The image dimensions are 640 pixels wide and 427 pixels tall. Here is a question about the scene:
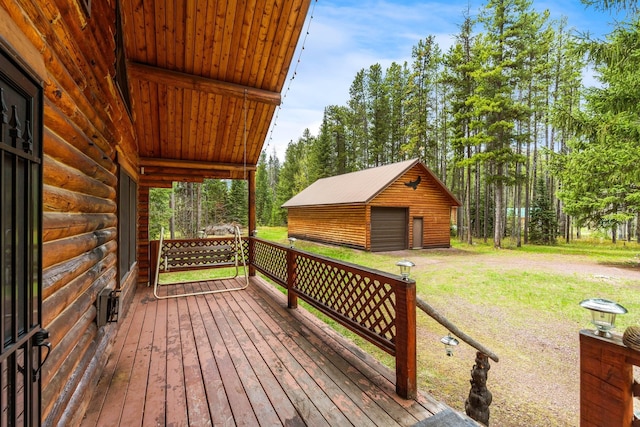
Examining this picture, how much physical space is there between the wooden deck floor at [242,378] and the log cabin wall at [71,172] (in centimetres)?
34

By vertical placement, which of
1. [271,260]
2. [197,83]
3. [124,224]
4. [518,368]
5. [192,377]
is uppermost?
[197,83]

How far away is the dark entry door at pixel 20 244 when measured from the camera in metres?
0.96

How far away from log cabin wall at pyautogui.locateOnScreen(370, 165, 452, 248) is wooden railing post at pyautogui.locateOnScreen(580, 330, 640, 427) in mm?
12064

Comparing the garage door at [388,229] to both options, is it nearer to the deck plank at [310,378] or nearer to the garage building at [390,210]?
the garage building at [390,210]

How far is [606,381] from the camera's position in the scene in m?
1.35

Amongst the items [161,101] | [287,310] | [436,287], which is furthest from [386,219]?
[161,101]

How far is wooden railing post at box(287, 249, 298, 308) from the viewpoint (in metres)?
4.39

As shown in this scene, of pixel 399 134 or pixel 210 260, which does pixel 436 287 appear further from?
pixel 399 134

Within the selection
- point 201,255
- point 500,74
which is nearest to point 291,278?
point 201,255

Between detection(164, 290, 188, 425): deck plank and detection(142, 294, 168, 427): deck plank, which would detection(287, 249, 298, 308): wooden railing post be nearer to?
detection(164, 290, 188, 425): deck plank

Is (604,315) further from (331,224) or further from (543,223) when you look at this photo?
(543,223)

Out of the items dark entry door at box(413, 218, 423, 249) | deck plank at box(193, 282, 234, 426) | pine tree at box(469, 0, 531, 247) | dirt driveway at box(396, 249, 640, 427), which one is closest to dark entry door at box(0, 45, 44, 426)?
deck plank at box(193, 282, 234, 426)

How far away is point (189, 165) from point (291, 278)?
11.8ft

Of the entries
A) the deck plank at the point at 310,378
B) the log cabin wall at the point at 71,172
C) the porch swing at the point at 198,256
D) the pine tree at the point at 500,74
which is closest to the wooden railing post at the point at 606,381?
the deck plank at the point at 310,378
